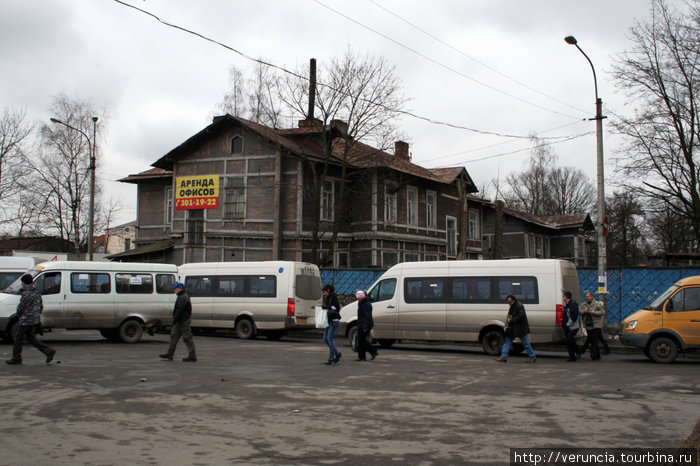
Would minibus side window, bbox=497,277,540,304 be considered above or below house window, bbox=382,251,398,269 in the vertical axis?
below

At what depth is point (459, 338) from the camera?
17641 mm

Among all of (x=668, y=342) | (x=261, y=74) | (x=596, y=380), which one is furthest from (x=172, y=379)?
(x=261, y=74)

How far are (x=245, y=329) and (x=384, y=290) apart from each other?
5791 mm

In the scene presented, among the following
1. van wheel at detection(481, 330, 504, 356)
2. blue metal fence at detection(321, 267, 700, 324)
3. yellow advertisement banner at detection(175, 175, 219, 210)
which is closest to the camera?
van wheel at detection(481, 330, 504, 356)

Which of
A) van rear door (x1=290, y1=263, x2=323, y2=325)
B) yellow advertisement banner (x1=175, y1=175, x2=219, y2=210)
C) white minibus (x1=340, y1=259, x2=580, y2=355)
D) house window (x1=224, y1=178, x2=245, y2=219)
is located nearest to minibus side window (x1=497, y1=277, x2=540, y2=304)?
white minibus (x1=340, y1=259, x2=580, y2=355)

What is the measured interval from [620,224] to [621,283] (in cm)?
4014

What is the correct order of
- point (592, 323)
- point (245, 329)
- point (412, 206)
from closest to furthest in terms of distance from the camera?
point (592, 323) < point (245, 329) < point (412, 206)

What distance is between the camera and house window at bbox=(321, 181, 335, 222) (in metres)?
35.6

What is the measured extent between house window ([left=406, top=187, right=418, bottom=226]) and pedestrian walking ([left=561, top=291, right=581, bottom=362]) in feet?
73.7

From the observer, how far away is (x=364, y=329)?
1516 cm

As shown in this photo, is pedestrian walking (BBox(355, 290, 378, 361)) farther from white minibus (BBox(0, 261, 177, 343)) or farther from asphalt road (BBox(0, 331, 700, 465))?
white minibus (BBox(0, 261, 177, 343))

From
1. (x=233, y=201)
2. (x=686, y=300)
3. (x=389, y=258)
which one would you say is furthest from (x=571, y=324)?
(x=233, y=201)

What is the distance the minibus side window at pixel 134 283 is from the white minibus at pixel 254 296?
132 inches

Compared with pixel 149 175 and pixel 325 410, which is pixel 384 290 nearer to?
pixel 325 410
